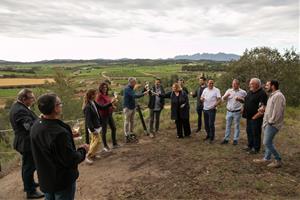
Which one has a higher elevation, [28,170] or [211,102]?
[211,102]

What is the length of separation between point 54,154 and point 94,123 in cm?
391

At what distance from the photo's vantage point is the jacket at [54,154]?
330cm

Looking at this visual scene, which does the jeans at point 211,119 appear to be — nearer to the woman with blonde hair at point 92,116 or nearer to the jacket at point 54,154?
the woman with blonde hair at point 92,116

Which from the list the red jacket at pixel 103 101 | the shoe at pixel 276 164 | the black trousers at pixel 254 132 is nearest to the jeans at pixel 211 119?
the black trousers at pixel 254 132

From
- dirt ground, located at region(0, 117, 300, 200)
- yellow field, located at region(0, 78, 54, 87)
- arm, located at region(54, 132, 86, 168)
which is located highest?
arm, located at region(54, 132, 86, 168)

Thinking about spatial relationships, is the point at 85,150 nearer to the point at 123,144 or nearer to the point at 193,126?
the point at 123,144

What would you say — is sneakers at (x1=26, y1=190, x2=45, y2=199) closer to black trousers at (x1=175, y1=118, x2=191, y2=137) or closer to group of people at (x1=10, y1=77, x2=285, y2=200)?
group of people at (x1=10, y1=77, x2=285, y2=200)

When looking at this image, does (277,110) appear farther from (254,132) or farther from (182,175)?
(182,175)

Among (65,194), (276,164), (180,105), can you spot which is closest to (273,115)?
(276,164)

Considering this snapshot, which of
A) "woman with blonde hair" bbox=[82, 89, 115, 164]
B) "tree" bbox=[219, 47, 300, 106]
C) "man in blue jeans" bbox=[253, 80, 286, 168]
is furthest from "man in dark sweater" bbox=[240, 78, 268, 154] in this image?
"tree" bbox=[219, 47, 300, 106]

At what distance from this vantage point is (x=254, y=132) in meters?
7.80

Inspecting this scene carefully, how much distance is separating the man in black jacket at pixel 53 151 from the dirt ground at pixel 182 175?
2.38 metres

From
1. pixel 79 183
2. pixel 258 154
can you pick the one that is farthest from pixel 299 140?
pixel 79 183

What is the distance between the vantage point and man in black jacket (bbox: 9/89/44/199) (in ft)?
17.1
